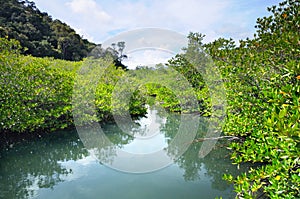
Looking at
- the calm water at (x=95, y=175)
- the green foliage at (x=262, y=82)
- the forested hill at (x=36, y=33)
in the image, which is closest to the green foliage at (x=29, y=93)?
the calm water at (x=95, y=175)

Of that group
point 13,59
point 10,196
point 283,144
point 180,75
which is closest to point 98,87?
point 13,59

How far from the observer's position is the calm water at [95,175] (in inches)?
153

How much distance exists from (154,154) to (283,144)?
4619mm

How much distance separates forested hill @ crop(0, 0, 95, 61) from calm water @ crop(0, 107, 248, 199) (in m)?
14.3

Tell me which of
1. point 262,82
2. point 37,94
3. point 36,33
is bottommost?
point 262,82

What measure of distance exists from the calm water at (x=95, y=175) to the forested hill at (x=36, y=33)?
14315mm

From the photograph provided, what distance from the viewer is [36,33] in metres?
22.0

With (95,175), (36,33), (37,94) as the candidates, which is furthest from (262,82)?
(36,33)

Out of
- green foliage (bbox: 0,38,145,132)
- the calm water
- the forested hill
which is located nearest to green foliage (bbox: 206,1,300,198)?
the calm water

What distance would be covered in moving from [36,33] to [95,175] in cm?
2163

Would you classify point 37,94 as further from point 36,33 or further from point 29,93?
point 36,33

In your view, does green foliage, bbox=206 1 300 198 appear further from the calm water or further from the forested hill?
the forested hill

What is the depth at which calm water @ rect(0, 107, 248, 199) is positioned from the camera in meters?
3.88

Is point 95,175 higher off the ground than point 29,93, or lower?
lower
